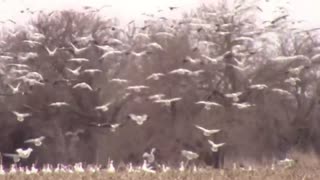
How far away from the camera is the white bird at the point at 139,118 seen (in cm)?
3299

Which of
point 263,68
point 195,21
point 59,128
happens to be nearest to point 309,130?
point 263,68

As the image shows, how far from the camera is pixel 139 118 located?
3281cm

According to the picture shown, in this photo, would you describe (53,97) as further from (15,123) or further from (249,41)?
(249,41)

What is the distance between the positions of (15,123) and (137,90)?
19.1 feet

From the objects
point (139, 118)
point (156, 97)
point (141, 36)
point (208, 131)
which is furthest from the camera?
point (141, 36)

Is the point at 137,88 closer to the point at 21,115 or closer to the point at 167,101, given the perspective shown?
the point at 167,101

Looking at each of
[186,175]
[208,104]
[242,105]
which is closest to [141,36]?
[208,104]

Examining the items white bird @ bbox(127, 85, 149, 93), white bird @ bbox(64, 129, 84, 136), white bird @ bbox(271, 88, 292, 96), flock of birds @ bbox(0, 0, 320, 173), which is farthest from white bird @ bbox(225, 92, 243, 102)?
white bird @ bbox(64, 129, 84, 136)

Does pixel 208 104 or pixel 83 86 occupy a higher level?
pixel 83 86

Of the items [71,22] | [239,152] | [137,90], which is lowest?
[239,152]

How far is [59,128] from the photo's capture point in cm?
Answer: 3475

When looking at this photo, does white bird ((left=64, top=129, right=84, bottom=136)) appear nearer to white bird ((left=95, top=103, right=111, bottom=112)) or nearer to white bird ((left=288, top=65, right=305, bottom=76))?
white bird ((left=95, top=103, right=111, bottom=112))

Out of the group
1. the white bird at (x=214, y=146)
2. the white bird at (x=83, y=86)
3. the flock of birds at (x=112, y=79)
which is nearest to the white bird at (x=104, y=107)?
the flock of birds at (x=112, y=79)

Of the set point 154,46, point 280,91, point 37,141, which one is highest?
point 154,46
